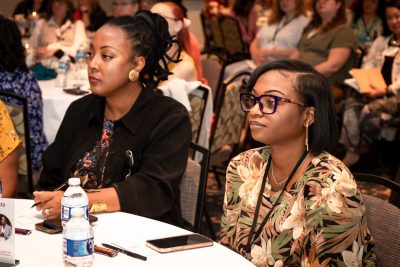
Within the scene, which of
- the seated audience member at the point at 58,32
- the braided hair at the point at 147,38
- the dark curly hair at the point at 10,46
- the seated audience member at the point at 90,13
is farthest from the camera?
the seated audience member at the point at 90,13

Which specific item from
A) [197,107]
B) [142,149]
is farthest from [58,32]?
[142,149]

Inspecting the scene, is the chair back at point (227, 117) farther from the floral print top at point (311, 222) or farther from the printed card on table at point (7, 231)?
the printed card on table at point (7, 231)

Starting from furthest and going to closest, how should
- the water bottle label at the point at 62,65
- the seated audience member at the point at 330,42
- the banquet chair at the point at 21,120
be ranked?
the seated audience member at the point at 330,42 < the water bottle label at the point at 62,65 < the banquet chair at the point at 21,120

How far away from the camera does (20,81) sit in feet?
13.4

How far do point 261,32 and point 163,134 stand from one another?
444 cm

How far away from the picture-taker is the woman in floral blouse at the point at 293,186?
6.67 feet

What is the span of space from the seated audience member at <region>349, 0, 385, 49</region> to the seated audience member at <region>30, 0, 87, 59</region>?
9.44ft

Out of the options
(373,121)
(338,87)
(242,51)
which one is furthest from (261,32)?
(242,51)

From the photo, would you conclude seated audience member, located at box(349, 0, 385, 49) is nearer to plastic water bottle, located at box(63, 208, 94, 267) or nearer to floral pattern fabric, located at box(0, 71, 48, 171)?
floral pattern fabric, located at box(0, 71, 48, 171)

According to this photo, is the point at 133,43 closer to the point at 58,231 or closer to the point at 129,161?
the point at 129,161

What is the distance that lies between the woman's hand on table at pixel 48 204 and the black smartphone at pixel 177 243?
15.7 inches

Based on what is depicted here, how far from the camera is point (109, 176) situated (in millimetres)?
2703

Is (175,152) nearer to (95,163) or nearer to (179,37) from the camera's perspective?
(95,163)

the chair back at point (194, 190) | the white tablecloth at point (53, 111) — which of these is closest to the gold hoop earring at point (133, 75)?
the chair back at point (194, 190)
